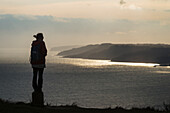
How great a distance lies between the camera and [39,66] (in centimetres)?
1106

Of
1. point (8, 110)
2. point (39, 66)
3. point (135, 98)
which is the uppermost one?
point (39, 66)

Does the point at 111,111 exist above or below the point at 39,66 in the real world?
below

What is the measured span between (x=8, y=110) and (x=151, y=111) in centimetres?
509

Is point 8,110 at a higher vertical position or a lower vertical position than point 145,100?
higher

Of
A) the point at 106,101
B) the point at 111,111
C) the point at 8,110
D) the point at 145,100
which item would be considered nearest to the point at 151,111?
the point at 111,111

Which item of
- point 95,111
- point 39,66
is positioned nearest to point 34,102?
point 39,66

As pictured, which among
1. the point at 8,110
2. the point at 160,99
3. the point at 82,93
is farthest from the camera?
the point at 82,93

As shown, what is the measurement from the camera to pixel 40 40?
11023mm

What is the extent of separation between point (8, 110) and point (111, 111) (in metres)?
3.62

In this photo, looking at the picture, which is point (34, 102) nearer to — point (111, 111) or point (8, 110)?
point (8, 110)

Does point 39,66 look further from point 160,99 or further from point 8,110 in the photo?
point 160,99

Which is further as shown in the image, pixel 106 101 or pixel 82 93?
pixel 82 93

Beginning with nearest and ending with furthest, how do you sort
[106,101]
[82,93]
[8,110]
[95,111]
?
[8,110] → [95,111] → [106,101] → [82,93]

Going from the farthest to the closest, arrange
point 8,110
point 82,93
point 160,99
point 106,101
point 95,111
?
point 82,93 < point 160,99 < point 106,101 < point 95,111 < point 8,110
